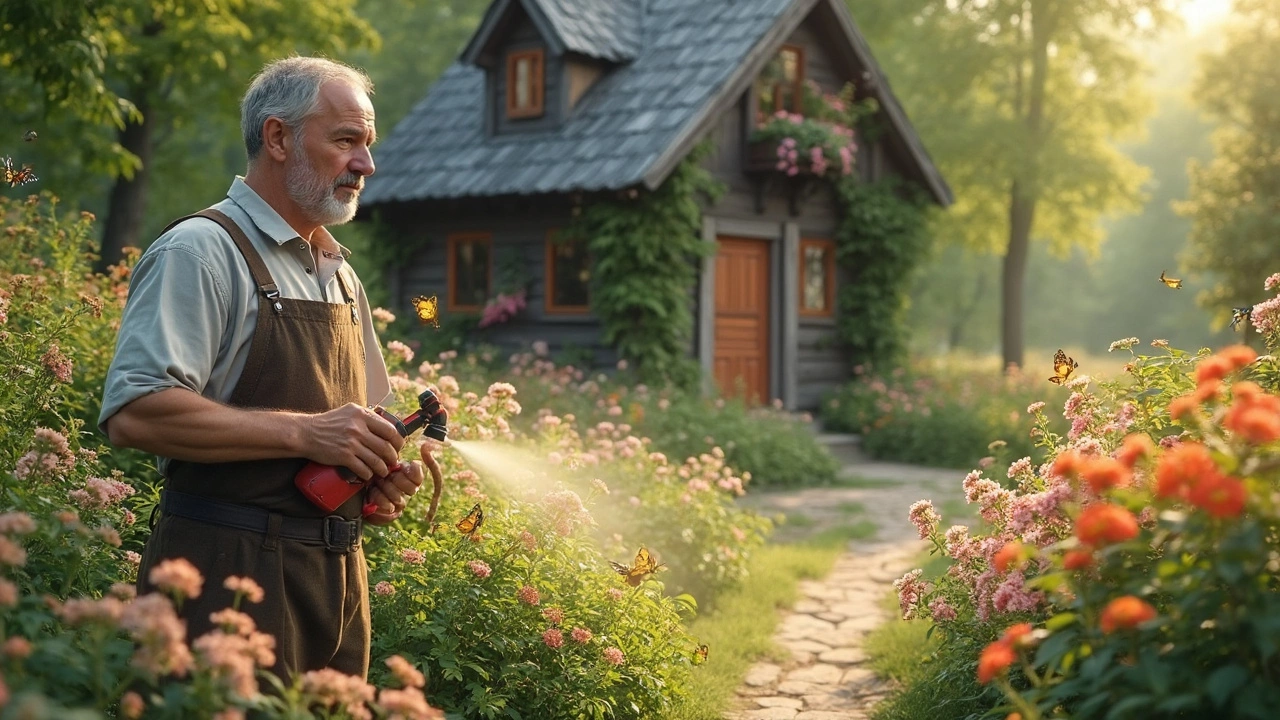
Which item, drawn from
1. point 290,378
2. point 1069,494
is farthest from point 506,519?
point 1069,494

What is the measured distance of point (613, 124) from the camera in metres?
13.7

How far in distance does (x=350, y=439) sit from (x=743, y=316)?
481 inches

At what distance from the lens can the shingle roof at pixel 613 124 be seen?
13.0 m

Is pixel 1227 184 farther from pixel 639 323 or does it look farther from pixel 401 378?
pixel 401 378

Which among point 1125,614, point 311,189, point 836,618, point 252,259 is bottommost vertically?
point 836,618

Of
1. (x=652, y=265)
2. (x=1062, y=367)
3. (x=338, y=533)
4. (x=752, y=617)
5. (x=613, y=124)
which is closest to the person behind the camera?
(x=338, y=533)

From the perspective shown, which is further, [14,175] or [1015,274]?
[1015,274]

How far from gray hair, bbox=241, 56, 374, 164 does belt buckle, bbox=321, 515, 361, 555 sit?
2.93ft

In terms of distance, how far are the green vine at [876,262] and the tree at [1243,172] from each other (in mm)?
7593

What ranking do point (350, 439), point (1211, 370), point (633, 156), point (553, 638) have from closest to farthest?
point (1211, 370)
point (350, 439)
point (553, 638)
point (633, 156)

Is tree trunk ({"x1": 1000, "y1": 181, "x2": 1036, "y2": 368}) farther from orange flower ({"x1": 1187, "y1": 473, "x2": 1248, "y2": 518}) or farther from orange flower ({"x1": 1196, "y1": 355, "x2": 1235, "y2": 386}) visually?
orange flower ({"x1": 1187, "y1": 473, "x2": 1248, "y2": 518})

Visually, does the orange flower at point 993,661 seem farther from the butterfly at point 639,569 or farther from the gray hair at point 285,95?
the butterfly at point 639,569

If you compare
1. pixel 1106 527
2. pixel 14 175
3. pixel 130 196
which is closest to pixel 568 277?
pixel 130 196

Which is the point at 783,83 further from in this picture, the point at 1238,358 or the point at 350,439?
the point at 1238,358
